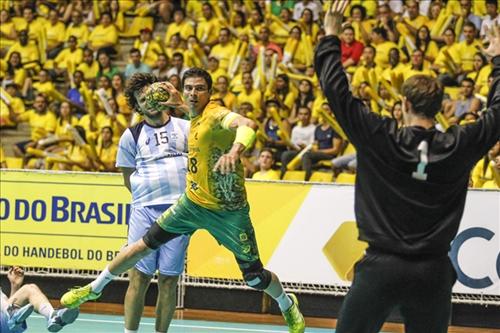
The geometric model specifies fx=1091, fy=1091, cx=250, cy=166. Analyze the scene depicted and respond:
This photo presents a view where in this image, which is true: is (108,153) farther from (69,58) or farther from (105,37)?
(105,37)

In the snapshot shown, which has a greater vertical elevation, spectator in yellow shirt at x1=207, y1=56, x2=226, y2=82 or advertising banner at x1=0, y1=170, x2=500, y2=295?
spectator in yellow shirt at x1=207, y1=56, x2=226, y2=82

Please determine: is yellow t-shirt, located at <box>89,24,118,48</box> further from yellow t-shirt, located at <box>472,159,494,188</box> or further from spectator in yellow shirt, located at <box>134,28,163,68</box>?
yellow t-shirt, located at <box>472,159,494,188</box>

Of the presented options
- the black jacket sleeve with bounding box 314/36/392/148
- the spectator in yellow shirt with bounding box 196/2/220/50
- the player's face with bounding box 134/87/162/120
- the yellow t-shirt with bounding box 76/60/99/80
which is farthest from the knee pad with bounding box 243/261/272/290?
the yellow t-shirt with bounding box 76/60/99/80

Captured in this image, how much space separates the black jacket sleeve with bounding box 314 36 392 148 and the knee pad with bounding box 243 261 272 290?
408 centimetres

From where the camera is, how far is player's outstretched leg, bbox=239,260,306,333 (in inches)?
A: 396

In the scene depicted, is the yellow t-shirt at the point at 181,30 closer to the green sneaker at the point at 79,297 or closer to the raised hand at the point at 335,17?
the green sneaker at the point at 79,297

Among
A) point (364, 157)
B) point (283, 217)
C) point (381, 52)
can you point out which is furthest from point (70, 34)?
point (364, 157)

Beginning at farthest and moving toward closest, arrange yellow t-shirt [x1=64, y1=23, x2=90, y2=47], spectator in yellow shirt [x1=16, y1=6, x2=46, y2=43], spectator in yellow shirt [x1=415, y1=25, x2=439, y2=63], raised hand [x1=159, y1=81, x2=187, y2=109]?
spectator in yellow shirt [x1=16, y1=6, x2=46, y2=43] → yellow t-shirt [x1=64, y1=23, x2=90, y2=47] → spectator in yellow shirt [x1=415, y1=25, x2=439, y2=63] → raised hand [x1=159, y1=81, x2=187, y2=109]

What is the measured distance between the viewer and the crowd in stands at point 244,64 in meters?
18.5

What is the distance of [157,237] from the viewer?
31.7ft

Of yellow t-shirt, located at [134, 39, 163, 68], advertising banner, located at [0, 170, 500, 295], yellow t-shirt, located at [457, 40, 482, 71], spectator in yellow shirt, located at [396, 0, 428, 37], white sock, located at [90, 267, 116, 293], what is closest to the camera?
white sock, located at [90, 267, 116, 293]

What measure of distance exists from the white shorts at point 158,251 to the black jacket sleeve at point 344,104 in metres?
4.48

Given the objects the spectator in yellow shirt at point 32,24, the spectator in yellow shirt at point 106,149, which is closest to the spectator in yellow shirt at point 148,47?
the spectator in yellow shirt at point 32,24

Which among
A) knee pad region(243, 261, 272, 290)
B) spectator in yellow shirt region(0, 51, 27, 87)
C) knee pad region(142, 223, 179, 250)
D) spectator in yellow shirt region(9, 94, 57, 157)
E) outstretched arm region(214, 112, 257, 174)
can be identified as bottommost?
spectator in yellow shirt region(9, 94, 57, 157)
